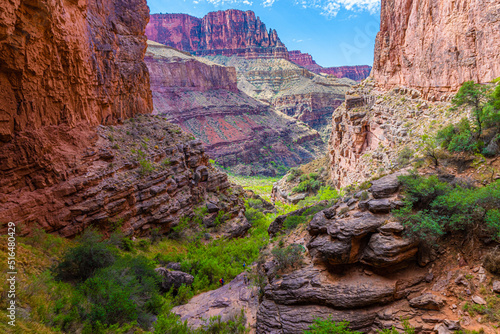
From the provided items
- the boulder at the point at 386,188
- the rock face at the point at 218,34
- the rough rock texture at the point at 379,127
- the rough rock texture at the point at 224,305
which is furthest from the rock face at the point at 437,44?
the rock face at the point at 218,34

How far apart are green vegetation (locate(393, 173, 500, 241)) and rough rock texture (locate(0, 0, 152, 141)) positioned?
60.2 feet

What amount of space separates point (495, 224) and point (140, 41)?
30416mm

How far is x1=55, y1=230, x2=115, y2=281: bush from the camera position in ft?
41.3

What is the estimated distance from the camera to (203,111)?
8894 centimetres

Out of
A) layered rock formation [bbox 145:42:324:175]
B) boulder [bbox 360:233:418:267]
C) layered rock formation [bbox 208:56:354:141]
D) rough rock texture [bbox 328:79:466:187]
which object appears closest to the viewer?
boulder [bbox 360:233:418:267]

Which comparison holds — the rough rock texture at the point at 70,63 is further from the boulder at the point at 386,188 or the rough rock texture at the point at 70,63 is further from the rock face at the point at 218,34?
the rock face at the point at 218,34

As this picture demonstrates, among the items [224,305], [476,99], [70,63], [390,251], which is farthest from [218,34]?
[390,251]

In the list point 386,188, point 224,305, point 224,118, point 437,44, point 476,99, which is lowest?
point 224,305

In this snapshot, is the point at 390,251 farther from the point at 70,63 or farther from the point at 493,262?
the point at 70,63

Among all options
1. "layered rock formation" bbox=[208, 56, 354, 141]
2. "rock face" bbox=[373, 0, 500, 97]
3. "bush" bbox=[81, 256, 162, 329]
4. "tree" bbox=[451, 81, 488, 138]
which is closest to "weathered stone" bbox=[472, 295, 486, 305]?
"tree" bbox=[451, 81, 488, 138]

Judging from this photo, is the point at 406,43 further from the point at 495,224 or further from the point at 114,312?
the point at 114,312

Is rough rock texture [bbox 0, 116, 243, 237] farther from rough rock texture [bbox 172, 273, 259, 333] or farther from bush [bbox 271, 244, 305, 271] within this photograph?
bush [bbox 271, 244, 305, 271]

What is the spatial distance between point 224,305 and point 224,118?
82.9 m

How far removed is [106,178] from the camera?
60.9 ft
